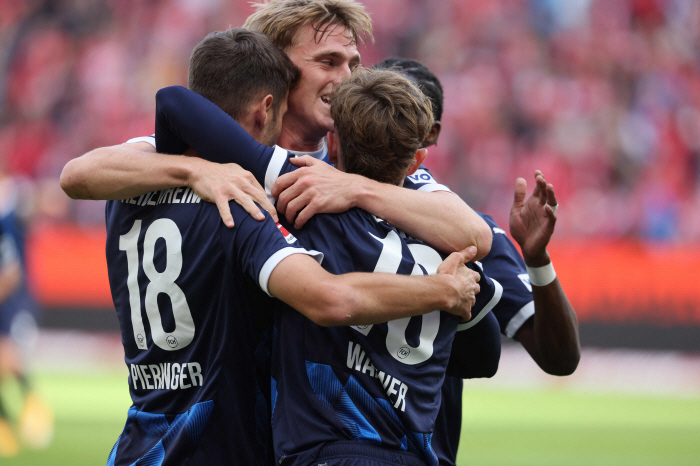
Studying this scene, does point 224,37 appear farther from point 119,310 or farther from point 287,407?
point 287,407

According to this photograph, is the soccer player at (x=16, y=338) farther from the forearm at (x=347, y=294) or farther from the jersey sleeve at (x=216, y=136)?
the forearm at (x=347, y=294)

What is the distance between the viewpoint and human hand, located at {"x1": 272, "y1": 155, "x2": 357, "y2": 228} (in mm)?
2344

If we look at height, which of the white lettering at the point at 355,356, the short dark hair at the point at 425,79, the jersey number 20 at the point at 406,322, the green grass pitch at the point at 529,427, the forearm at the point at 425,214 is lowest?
the green grass pitch at the point at 529,427

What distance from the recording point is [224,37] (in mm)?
2576

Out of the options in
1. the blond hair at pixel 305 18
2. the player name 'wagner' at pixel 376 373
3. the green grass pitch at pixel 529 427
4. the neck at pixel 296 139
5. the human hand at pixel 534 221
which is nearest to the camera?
the player name 'wagner' at pixel 376 373

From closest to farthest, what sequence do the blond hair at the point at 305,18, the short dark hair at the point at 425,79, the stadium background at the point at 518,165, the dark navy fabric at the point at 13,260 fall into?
the blond hair at the point at 305,18
the short dark hair at the point at 425,79
the dark navy fabric at the point at 13,260
the stadium background at the point at 518,165

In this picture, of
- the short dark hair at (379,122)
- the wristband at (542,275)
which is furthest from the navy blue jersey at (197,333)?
the wristband at (542,275)

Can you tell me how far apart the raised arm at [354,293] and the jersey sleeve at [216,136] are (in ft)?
1.11

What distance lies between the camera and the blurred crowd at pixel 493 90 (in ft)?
42.1

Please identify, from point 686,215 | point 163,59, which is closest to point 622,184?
point 686,215

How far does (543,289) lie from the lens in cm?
316

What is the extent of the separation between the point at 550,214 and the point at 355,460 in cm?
131

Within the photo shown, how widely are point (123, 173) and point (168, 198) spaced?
17 centimetres

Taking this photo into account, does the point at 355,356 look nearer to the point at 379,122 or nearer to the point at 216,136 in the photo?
the point at 379,122
